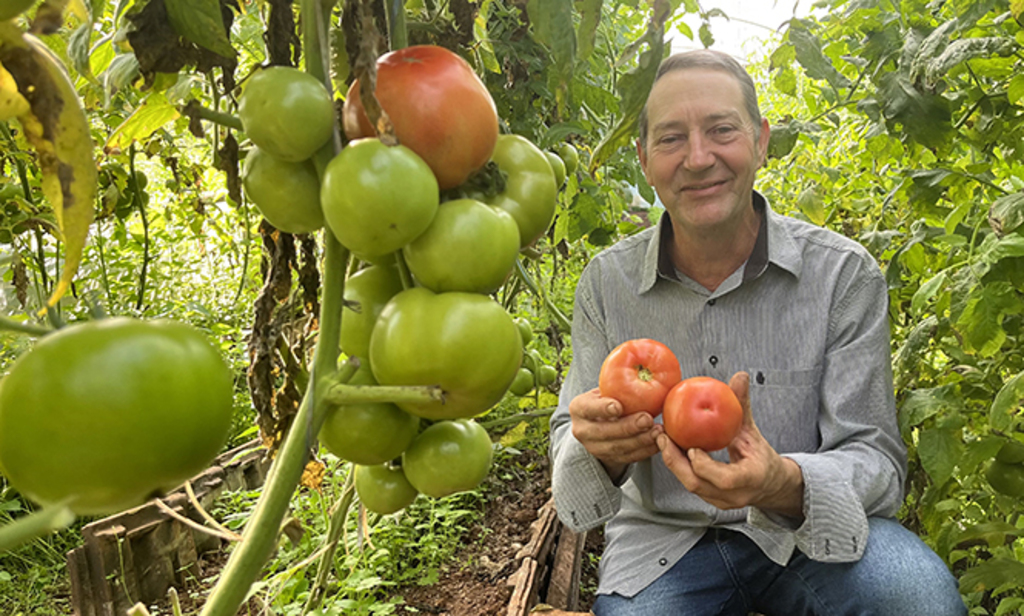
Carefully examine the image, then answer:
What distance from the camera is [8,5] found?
0.29 meters

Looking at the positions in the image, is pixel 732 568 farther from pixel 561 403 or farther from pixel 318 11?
pixel 318 11

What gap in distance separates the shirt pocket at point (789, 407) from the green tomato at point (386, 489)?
126cm

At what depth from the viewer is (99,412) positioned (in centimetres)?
31

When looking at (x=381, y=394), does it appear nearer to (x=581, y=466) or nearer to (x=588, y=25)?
(x=588, y=25)

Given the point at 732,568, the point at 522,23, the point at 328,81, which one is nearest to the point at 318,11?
the point at 328,81

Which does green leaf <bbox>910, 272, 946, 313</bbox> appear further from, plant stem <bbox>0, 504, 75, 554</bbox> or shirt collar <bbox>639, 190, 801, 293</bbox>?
plant stem <bbox>0, 504, 75, 554</bbox>

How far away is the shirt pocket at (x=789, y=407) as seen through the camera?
1.59 meters

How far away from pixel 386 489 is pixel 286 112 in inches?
12.0

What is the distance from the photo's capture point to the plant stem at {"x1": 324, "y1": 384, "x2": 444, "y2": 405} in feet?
1.17

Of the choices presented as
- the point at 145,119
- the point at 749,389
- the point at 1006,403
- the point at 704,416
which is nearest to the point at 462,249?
the point at 145,119

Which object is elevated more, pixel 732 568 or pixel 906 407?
pixel 906 407

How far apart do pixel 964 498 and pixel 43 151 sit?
2.24 meters

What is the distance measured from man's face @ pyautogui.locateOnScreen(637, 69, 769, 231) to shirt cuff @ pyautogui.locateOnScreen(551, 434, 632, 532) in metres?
0.64

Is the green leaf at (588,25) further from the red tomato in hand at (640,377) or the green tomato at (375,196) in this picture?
the red tomato in hand at (640,377)
